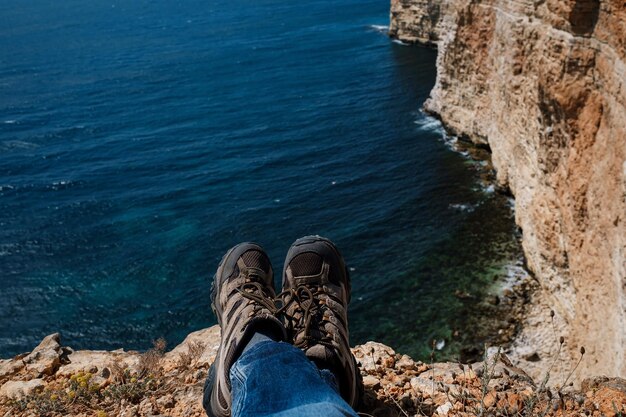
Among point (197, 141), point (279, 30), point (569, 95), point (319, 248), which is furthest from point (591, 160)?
A: point (279, 30)

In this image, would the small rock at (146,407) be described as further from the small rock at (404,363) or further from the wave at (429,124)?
the wave at (429,124)

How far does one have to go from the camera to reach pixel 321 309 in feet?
15.1

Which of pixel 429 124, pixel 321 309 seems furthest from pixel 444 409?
pixel 429 124

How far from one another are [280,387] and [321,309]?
1.46 metres

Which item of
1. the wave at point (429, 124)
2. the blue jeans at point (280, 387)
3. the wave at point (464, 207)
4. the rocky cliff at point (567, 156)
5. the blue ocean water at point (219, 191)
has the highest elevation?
the blue jeans at point (280, 387)

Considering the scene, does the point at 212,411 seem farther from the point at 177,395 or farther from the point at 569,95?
the point at 569,95

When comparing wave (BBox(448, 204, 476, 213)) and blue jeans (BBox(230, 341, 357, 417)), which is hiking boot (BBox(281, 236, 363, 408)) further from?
wave (BBox(448, 204, 476, 213))

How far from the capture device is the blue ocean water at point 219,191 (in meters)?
20.0

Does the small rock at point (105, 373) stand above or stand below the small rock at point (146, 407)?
below

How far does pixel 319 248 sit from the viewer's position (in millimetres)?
5309

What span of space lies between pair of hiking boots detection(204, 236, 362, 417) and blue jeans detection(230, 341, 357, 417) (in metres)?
0.33

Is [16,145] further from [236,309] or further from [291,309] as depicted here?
[291,309]

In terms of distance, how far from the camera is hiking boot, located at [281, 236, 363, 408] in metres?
3.95

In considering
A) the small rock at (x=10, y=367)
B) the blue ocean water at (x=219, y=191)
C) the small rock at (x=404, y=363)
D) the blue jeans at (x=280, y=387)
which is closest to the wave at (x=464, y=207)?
the blue ocean water at (x=219, y=191)
